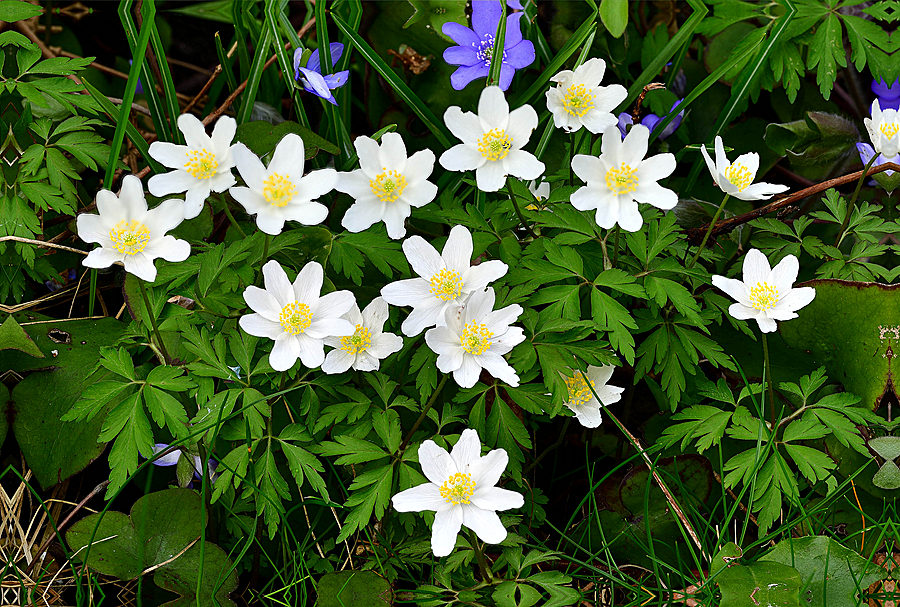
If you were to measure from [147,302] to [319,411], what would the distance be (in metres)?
0.41

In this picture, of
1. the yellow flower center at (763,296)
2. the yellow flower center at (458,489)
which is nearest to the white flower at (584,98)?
the yellow flower center at (763,296)

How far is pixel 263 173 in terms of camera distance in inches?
58.5

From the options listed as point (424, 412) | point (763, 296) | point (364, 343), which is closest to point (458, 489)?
point (424, 412)

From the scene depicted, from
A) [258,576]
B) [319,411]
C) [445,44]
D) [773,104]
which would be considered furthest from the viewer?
[773,104]

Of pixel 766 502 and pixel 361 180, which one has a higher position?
pixel 361 180

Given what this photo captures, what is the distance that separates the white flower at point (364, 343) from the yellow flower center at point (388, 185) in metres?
0.22

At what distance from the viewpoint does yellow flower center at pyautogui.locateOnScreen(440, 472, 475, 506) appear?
134 cm

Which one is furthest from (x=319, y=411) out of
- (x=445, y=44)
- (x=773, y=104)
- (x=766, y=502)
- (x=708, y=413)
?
(x=773, y=104)

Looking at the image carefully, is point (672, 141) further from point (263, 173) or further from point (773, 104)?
point (263, 173)

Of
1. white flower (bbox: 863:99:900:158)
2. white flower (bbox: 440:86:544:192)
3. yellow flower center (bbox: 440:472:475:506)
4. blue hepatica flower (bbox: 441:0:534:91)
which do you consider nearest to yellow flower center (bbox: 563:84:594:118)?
white flower (bbox: 440:86:544:192)

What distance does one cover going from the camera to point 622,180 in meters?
1.52

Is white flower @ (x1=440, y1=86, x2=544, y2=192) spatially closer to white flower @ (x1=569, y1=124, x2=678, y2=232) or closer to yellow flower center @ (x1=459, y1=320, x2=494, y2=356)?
white flower @ (x1=569, y1=124, x2=678, y2=232)

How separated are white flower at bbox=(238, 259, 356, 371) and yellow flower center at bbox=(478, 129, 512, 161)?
0.42m

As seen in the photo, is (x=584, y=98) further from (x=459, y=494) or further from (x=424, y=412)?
(x=459, y=494)
